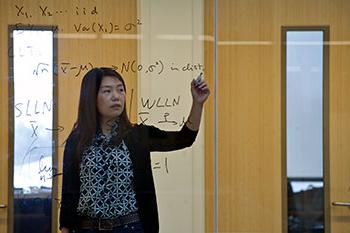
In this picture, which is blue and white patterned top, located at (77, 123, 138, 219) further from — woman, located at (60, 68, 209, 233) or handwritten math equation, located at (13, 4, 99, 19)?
handwritten math equation, located at (13, 4, 99, 19)

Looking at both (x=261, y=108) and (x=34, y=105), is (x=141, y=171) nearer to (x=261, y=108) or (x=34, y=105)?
(x=34, y=105)

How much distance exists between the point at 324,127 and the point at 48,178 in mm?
1715

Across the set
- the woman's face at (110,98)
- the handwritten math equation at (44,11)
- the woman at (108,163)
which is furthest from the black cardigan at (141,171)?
the handwritten math equation at (44,11)

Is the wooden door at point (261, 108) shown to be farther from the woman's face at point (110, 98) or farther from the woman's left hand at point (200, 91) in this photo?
the woman's face at point (110, 98)

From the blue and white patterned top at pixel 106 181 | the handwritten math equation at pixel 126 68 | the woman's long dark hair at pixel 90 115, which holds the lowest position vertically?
the blue and white patterned top at pixel 106 181

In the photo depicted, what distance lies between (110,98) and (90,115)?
0.52ft

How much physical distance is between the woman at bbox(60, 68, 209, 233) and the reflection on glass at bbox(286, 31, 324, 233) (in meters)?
0.68

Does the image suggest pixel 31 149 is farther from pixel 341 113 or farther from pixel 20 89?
pixel 341 113

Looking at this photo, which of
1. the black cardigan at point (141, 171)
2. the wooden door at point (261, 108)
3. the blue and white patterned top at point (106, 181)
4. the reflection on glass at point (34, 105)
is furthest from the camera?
the wooden door at point (261, 108)

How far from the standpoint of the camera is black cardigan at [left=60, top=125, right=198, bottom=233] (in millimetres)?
3906

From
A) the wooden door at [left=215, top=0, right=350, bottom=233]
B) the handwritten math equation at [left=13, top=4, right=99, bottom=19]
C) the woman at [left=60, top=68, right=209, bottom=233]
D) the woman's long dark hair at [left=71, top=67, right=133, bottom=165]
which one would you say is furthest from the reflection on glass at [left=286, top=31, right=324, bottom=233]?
the handwritten math equation at [left=13, top=4, right=99, bottom=19]

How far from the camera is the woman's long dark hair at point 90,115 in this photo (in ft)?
13.0

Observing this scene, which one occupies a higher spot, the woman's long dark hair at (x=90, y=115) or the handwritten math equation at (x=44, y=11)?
the handwritten math equation at (x=44, y=11)

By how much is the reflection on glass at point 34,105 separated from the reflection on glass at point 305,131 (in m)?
1.46
